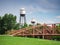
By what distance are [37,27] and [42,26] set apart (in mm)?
226

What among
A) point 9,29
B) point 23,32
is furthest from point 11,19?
point 23,32

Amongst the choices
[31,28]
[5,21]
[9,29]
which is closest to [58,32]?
[31,28]

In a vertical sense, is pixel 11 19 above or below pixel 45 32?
above

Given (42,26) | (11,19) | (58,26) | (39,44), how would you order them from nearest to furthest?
(39,44) → (11,19) → (58,26) → (42,26)

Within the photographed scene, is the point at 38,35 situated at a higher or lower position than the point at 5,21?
lower

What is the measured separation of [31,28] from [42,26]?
15.2 inches

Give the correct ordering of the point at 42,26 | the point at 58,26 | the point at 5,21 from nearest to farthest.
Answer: the point at 5,21 → the point at 58,26 → the point at 42,26

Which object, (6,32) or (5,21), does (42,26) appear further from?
(5,21)

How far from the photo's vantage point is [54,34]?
5730mm

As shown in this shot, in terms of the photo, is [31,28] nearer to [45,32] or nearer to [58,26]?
[45,32]

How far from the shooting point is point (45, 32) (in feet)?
20.1

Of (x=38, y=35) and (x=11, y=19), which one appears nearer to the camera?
(x=11, y=19)

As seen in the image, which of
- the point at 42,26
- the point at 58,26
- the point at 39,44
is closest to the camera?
the point at 39,44

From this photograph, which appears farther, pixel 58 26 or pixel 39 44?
pixel 58 26
